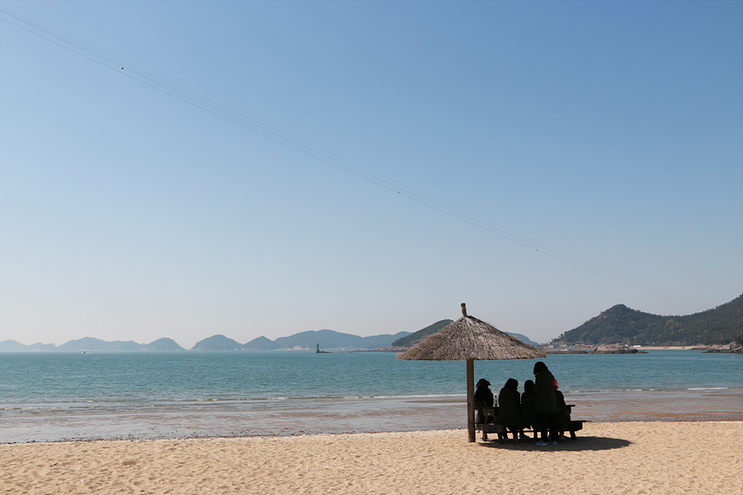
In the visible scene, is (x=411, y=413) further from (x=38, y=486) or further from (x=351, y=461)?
(x=38, y=486)

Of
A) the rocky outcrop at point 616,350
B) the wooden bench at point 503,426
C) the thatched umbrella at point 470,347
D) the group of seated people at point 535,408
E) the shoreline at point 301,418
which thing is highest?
the thatched umbrella at point 470,347

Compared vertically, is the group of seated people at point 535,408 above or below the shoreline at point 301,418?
above

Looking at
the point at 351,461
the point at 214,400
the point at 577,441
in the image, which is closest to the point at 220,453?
the point at 351,461

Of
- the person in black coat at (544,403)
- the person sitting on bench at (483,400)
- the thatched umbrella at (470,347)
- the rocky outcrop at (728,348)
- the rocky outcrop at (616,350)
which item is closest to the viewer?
the person in black coat at (544,403)

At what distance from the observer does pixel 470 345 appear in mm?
10539

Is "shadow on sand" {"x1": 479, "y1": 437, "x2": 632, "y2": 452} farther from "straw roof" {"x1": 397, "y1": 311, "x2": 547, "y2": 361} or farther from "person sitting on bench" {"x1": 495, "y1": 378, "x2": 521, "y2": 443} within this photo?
"straw roof" {"x1": 397, "y1": 311, "x2": 547, "y2": 361}

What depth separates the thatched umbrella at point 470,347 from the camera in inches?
407

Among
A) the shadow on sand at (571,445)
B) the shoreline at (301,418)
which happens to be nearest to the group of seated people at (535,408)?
the shadow on sand at (571,445)

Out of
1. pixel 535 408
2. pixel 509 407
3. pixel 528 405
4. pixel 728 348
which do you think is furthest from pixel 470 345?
pixel 728 348

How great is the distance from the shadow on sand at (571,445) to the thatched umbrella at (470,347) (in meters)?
0.75

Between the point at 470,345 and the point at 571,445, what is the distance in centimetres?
288

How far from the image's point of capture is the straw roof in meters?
10.3

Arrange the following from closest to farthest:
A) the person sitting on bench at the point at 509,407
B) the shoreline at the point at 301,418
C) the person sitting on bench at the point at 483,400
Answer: the person sitting on bench at the point at 509,407, the person sitting on bench at the point at 483,400, the shoreline at the point at 301,418

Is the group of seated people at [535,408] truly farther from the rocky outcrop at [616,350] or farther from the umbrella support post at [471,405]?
the rocky outcrop at [616,350]
